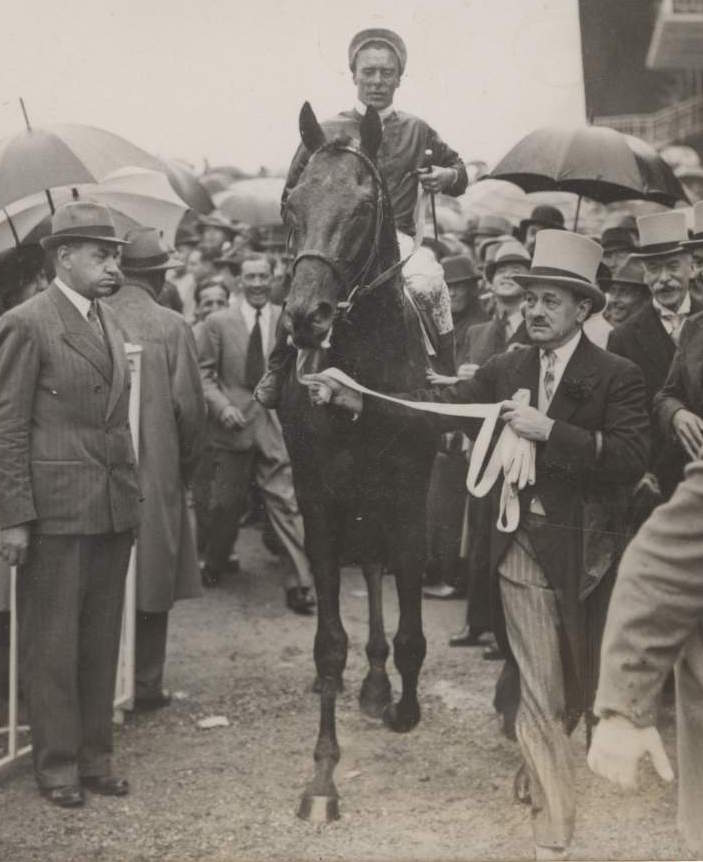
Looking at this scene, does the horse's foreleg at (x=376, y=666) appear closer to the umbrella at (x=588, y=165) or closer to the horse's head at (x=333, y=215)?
the horse's head at (x=333, y=215)

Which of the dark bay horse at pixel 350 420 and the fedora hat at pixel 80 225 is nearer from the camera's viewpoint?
the dark bay horse at pixel 350 420

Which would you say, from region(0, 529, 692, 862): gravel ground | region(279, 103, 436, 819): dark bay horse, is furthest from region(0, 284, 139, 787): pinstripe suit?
region(279, 103, 436, 819): dark bay horse

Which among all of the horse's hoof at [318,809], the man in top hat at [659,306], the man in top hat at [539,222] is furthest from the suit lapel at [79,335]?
the man in top hat at [539,222]

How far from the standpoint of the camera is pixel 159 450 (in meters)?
6.18

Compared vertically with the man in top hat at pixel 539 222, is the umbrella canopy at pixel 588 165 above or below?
above

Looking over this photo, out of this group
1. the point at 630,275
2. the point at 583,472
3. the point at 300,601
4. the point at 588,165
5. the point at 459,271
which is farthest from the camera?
the point at 300,601

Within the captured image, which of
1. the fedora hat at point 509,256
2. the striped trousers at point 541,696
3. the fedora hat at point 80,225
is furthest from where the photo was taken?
the fedora hat at point 509,256

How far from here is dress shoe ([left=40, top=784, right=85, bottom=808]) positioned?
483 centimetres

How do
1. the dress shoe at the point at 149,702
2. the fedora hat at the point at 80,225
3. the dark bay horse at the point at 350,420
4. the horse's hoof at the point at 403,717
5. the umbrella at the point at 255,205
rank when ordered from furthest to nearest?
the umbrella at the point at 255,205, the dress shoe at the point at 149,702, the horse's hoof at the point at 403,717, the fedora hat at the point at 80,225, the dark bay horse at the point at 350,420

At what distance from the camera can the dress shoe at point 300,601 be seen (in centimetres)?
791

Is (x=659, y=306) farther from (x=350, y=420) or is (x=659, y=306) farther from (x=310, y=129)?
(x=310, y=129)

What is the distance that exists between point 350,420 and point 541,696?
140 cm

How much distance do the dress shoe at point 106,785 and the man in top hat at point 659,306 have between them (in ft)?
8.37

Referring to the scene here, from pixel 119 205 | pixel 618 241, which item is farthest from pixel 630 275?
pixel 119 205
